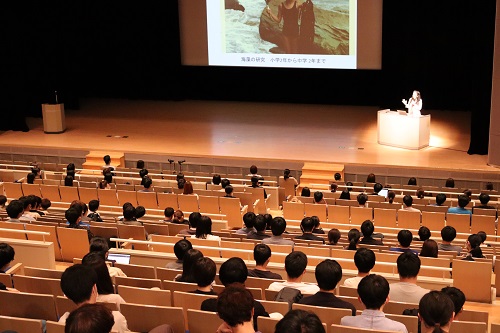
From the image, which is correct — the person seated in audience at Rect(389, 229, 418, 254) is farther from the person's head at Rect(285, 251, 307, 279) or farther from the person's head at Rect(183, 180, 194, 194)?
the person's head at Rect(183, 180, 194, 194)

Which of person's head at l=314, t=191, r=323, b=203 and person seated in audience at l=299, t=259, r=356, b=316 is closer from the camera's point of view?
person seated in audience at l=299, t=259, r=356, b=316

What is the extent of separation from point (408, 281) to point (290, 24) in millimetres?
14142

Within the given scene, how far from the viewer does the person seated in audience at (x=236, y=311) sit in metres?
3.97

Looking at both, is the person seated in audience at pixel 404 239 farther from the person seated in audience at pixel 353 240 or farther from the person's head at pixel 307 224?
the person's head at pixel 307 224

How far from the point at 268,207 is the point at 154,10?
10914mm

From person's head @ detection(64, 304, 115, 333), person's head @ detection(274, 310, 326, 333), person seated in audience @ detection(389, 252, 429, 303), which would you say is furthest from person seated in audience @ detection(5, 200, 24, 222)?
person's head @ detection(274, 310, 326, 333)

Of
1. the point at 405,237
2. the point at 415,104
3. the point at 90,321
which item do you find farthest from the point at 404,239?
the point at 415,104

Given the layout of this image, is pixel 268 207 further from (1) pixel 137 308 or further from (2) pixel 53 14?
(2) pixel 53 14

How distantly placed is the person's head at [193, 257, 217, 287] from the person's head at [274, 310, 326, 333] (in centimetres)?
185

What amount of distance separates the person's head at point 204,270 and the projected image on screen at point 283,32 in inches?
553

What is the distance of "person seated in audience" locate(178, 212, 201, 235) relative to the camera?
8352 millimetres

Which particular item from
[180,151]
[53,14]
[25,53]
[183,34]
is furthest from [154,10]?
[180,151]

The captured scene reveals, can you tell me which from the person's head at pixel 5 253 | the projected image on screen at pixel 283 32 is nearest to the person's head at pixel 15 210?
the person's head at pixel 5 253

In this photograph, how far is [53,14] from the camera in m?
20.2
